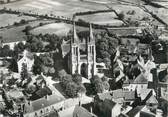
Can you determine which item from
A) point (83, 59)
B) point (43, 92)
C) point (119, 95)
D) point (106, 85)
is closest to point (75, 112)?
point (119, 95)

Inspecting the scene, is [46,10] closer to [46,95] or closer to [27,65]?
[27,65]

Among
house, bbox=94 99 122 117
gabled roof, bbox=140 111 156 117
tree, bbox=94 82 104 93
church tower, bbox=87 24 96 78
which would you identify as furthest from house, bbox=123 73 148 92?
gabled roof, bbox=140 111 156 117

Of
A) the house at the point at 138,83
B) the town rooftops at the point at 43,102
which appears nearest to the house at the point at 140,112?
the house at the point at 138,83

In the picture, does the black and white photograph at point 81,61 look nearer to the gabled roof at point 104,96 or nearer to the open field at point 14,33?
the open field at point 14,33

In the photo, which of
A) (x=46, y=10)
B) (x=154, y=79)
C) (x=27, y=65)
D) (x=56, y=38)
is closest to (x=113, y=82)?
(x=154, y=79)

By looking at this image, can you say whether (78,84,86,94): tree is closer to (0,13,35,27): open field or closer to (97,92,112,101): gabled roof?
(97,92,112,101): gabled roof
